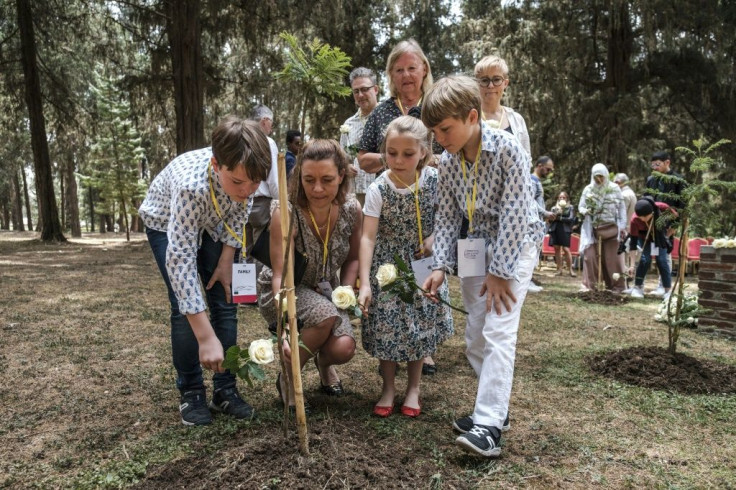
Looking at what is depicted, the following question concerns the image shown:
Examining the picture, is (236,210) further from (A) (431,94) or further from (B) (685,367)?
(B) (685,367)

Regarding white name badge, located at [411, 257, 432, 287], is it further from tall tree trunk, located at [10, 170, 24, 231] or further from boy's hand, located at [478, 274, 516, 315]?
tall tree trunk, located at [10, 170, 24, 231]

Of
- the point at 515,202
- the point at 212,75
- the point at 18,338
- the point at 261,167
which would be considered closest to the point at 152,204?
the point at 261,167

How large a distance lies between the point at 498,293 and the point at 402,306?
0.62 m

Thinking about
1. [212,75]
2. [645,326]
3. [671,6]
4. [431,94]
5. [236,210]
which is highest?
[671,6]

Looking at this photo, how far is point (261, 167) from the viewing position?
80.2 inches

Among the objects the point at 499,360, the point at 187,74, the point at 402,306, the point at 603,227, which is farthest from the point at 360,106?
the point at 187,74

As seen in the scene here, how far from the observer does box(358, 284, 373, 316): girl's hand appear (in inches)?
Answer: 98.8

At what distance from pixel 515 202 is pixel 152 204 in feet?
5.26

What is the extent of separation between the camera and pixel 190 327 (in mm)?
2439

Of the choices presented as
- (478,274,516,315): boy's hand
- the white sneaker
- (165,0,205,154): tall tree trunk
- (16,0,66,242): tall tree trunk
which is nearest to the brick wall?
the white sneaker

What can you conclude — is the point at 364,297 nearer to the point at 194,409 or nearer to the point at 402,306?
the point at 402,306

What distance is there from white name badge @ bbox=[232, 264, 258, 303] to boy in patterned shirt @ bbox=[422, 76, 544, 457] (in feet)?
2.49

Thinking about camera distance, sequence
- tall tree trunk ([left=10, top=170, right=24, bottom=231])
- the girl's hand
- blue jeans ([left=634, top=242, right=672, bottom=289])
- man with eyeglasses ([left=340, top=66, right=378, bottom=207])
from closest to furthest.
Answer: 1. the girl's hand
2. man with eyeglasses ([left=340, top=66, right=378, bottom=207])
3. blue jeans ([left=634, top=242, right=672, bottom=289])
4. tall tree trunk ([left=10, top=170, right=24, bottom=231])

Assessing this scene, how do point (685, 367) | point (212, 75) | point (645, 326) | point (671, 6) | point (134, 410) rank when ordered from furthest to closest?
point (212, 75) → point (671, 6) → point (645, 326) → point (685, 367) → point (134, 410)
